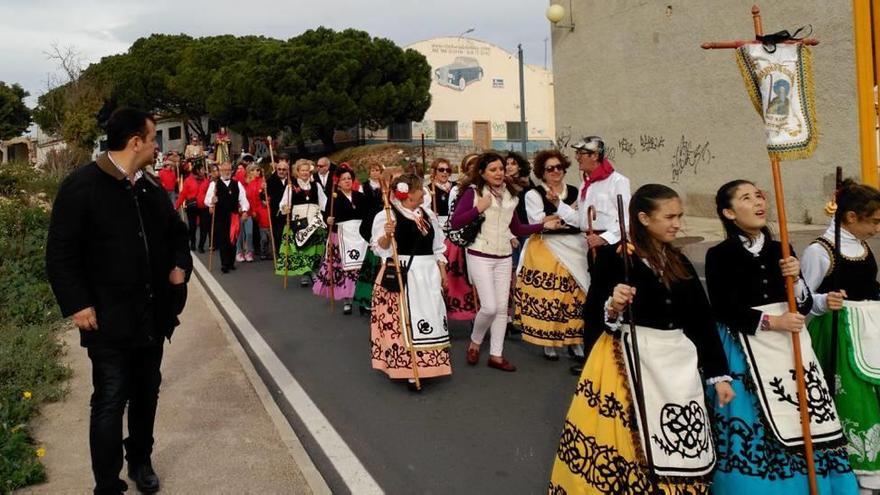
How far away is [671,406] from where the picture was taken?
296cm

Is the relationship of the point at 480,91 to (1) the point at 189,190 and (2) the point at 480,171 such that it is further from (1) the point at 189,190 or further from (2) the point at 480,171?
(2) the point at 480,171

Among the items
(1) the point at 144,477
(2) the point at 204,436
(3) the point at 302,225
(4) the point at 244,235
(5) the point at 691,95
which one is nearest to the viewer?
(1) the point at 144,477

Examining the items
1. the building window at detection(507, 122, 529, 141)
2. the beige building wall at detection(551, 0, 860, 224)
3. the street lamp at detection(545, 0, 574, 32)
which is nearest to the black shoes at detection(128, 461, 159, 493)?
the beige building wall at detection(551, 0, 860, 224)

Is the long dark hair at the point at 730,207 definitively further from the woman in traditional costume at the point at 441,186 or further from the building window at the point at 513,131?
the building window at the point at 513,131

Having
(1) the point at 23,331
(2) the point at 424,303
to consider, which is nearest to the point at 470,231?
(2) the point at 424,303

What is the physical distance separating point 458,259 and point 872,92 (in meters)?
9.03

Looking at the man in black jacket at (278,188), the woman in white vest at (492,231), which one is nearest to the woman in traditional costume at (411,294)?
the woman in white vest at (492,231)

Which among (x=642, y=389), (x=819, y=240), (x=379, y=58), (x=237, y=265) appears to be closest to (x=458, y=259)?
(x=819, y=240)

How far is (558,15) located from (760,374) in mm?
17110

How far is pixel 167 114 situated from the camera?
52500 mm

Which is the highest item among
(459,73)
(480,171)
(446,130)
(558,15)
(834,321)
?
(459,73)

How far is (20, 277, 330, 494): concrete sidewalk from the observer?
4.07 metres

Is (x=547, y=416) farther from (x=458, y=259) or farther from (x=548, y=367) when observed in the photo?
(x=458, y=259)

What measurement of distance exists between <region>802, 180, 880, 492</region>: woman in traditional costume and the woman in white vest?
248 centimetres
